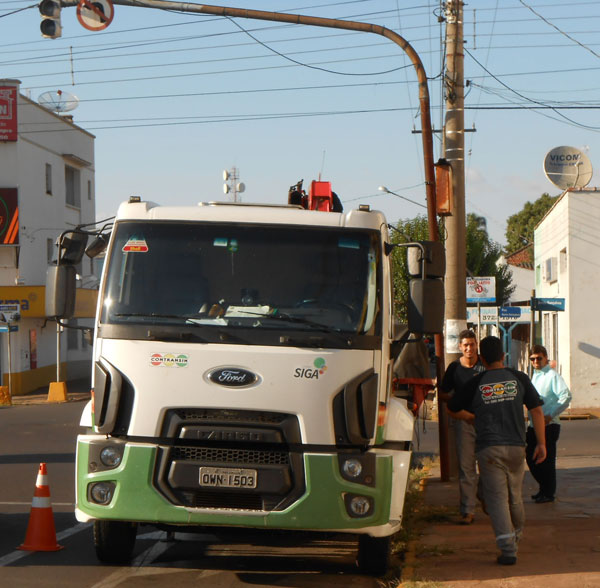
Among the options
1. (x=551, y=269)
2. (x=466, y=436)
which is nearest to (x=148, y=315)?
(x=466, y=436)

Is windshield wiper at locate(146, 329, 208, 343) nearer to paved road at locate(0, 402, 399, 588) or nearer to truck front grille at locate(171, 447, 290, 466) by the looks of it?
truck front grille at locate(171, 447, 290, 466)

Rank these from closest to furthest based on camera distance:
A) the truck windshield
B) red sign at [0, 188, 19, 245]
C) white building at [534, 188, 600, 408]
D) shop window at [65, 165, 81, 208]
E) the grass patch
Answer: the truck windshield
the grass patch
white building at [534, 188, 600, 408]
red sign at [0, 188, 19, 245]
shop window at [65, 165, 81, 208]

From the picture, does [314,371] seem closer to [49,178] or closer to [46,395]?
[46,395]

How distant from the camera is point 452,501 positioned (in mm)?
11523

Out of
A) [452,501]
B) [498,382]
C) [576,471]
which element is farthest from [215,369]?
[576,471]

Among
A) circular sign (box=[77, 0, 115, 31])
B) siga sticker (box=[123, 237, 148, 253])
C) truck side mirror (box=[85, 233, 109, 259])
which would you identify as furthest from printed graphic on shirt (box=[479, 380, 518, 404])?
circular sign (box=[77, 0, 115, 31])

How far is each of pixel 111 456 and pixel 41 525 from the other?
6.29 feet

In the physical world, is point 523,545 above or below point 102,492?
below

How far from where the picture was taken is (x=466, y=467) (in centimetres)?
1055

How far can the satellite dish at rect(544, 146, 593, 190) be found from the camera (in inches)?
1256

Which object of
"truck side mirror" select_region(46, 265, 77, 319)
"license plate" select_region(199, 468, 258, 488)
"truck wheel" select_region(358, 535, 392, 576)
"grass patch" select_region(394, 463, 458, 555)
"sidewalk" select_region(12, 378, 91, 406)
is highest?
"truck side mirror" select_region(46, 265, 77, 319)

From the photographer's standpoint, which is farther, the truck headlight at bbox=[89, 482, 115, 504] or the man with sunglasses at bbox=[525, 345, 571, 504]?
the man with sunglasses at bbox=[525, 345, 571, 504]

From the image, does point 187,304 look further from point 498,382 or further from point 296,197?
point 296,197

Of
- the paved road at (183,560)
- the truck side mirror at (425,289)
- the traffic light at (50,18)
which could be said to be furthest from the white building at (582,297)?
the truck side mirror at (425,289)
